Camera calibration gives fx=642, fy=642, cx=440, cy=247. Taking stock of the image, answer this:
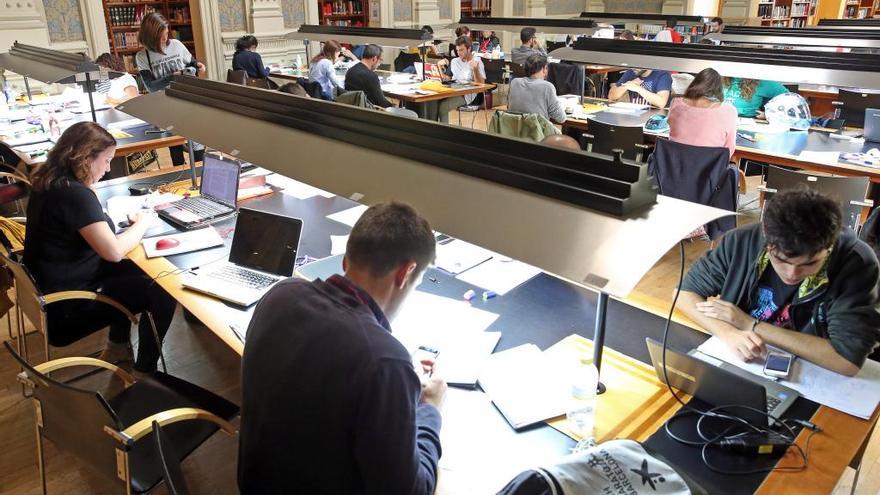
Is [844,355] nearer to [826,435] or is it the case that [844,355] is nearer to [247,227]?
[826,435]

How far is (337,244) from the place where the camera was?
2.66 meters

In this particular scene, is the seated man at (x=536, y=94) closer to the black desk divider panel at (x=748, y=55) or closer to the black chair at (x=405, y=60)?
the black desk divider panel at (x=748, y=55)

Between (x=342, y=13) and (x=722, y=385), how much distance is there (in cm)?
935

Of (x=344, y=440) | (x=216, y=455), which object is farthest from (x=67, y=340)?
(x=344, y=440)

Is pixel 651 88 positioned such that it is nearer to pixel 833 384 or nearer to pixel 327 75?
pixel 327 75

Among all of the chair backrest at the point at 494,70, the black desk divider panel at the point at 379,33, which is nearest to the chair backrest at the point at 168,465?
the black desk divider panel at the point at 379,33

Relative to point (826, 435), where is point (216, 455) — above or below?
below

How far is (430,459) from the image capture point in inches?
54.6

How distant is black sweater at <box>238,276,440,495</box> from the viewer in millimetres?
1236

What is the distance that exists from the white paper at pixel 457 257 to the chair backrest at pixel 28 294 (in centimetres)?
142

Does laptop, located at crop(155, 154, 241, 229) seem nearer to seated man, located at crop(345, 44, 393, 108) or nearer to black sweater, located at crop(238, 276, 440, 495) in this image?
black sweater, located at crop(238, 276, 440, 495)

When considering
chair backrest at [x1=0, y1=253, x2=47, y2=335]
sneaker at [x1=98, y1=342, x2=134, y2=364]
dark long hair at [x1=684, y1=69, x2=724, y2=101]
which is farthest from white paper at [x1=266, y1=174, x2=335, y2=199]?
dark long hair at [x1=684, y1=69, x2=724, y2=101]

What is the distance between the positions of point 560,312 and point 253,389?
1097 millimetres

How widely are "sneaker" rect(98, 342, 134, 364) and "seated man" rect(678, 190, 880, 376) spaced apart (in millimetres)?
2497
